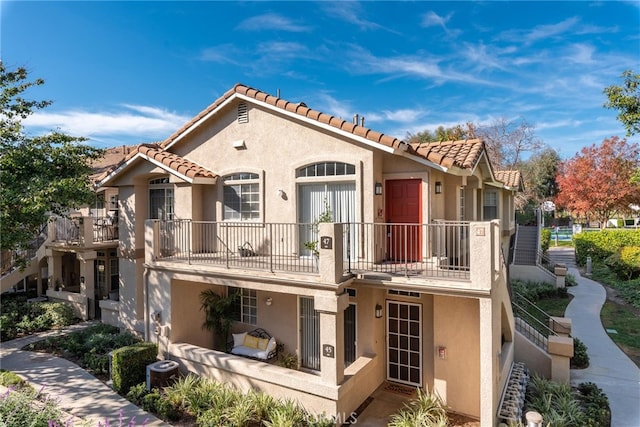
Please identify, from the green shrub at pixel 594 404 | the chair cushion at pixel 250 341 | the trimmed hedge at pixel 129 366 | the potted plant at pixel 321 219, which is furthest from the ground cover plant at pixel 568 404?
the trimmed hedge at pixel 129 366

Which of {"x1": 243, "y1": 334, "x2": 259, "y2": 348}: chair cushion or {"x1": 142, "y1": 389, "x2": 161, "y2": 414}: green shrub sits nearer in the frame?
{"x1": 142, "y1": 389, "x2": 161, "y2": 414}: green shrub

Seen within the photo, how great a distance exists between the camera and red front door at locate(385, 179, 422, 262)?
11.2m

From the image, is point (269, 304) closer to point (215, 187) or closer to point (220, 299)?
point (220, 299)

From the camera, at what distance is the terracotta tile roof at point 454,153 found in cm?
1028

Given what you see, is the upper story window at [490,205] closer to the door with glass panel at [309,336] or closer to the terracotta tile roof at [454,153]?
the terracotta tile roof at [454,153]

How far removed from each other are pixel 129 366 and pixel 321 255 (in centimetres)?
743

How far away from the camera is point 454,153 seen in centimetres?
1252

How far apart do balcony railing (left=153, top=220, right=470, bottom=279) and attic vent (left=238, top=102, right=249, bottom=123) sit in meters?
4.39

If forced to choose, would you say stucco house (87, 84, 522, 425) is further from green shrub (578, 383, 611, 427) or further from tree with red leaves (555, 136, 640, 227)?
tree with red leaves (555, 136, 640, 227)

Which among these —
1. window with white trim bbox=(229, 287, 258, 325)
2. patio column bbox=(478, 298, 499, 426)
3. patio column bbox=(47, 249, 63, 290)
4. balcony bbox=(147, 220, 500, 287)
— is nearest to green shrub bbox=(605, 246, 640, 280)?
balcony bbox=(147, 220, 500, 287)

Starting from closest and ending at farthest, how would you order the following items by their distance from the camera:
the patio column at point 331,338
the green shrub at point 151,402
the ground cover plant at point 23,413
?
the ground cover plant at point 23,413 < the patio column at point 331,338 < the green shrub at point 151,402

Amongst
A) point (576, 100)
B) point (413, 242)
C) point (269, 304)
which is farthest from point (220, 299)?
point (576, 100)

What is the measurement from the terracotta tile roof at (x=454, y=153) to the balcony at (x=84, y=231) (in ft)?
53.6

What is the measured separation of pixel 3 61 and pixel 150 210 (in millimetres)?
8675
